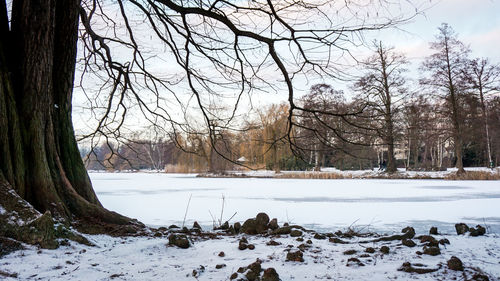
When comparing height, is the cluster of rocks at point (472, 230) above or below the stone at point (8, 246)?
below

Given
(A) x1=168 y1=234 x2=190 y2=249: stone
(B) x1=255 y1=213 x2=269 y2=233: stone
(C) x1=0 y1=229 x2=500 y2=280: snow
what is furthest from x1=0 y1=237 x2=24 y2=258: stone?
(B) x1=255 y1=213 x2=269 y2=233: stone

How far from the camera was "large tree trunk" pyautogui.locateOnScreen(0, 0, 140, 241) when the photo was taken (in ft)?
8.93

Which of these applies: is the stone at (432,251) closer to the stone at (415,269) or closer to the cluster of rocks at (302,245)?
the cluster of rocks at (302,245)

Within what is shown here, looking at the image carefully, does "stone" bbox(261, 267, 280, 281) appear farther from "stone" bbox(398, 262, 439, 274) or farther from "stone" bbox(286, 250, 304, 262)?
"stone" bbox(398, 262, 439, 274)

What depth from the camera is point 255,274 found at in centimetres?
186

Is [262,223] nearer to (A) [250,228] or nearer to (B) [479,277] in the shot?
(A) [250,228]

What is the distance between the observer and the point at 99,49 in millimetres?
4703

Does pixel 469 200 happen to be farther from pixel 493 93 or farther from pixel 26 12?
pixel 493 93

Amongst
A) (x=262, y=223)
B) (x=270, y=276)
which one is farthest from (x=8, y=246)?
(x=262, y=223)

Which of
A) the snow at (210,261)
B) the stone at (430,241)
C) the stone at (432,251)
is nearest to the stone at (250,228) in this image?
the snow at (210,261)

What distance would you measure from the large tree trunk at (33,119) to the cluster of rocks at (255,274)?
1667mm

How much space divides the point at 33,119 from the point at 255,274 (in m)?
2.26

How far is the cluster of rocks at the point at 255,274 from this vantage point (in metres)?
1.80

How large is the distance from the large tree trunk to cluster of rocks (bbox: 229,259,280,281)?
5.47 ft
